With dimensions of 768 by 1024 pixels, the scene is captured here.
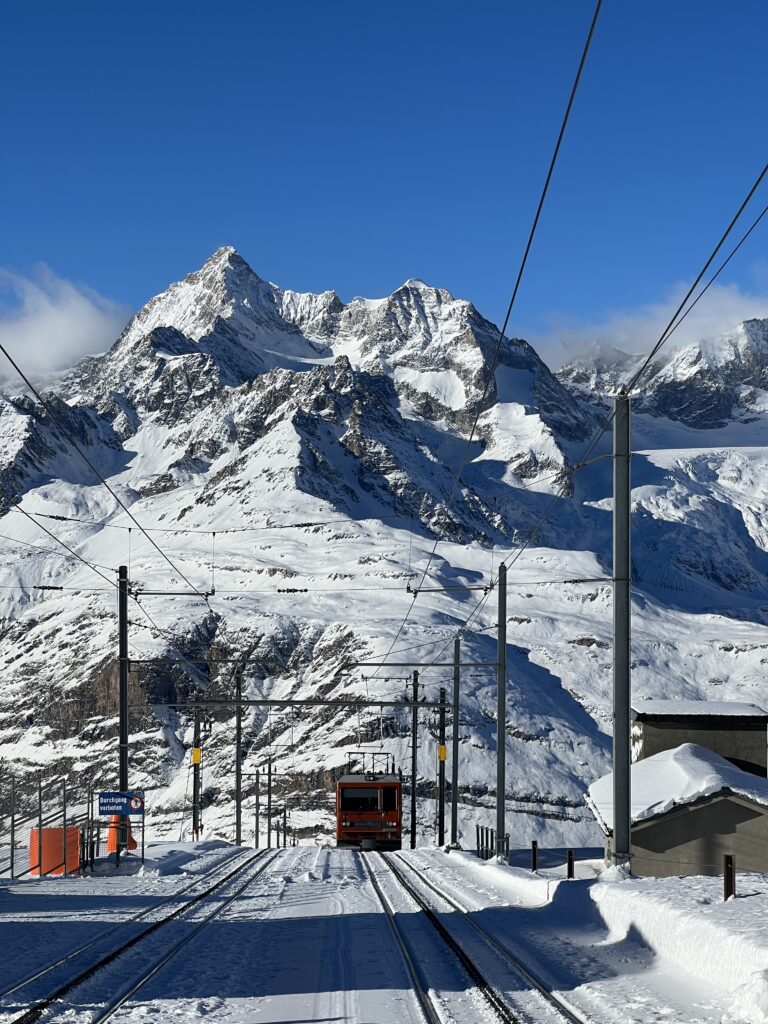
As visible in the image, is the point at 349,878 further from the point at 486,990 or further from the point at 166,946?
the point at 486,990

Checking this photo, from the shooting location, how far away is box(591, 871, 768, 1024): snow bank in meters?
12.4

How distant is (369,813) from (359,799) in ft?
2.72

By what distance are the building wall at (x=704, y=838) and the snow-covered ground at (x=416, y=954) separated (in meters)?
17.7

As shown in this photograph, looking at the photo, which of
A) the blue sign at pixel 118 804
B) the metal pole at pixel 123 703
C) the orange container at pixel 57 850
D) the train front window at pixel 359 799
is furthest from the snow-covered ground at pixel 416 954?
the train front window at pixel 359 799

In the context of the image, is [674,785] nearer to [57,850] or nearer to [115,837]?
[115,837]

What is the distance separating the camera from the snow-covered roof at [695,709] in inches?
2239

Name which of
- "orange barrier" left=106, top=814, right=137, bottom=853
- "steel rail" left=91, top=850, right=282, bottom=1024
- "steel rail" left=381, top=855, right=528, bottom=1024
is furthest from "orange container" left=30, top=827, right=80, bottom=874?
"steel rail" left=381, top=855, right=528, bottom=1024

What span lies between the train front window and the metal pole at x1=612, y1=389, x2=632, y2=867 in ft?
122

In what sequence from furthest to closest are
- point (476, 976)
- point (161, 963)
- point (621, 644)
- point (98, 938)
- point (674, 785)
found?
point (674, 785), point (621, 644), point (98, 938), point (161, 963), point (476, 976)

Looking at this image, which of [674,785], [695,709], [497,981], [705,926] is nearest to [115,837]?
[674,785]

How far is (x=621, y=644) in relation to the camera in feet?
79.8

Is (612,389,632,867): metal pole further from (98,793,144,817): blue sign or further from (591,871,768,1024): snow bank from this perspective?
(98,793,144,817): blue sign

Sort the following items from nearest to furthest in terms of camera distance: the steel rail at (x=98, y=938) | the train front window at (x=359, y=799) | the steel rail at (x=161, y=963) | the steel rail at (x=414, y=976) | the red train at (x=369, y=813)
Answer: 1. the steel rail at (x=414, y=976)
2. the steel rail at (x=161, y=963)
3. the steel rail at (x=98, y=938)
4. the red train at (x=369, y=813)
5. the train front window at (x=359, y=799)

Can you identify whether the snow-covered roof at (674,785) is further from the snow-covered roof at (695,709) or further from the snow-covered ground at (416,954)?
the snow-covered ground at (416,954)
